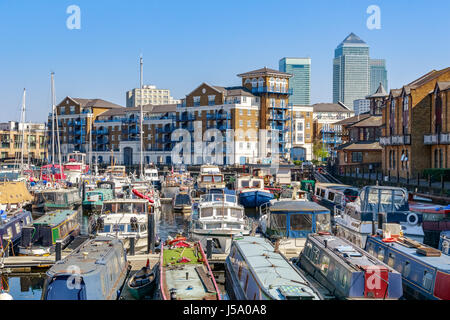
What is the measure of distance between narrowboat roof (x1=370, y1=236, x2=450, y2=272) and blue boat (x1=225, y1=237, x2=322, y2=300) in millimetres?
4585

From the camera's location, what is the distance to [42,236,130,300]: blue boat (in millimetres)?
15703

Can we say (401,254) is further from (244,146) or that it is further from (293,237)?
(244,146)

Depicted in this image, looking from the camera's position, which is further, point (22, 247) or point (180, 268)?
point (22, 247)

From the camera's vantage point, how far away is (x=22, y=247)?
2777cm

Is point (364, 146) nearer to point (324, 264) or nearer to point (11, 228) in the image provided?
point (11, 228)

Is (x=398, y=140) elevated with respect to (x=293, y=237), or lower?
elevated

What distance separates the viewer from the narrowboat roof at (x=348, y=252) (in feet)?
57.7

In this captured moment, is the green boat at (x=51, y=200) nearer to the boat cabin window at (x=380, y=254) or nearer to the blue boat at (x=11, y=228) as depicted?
the blue boat at (x=11, y=228)

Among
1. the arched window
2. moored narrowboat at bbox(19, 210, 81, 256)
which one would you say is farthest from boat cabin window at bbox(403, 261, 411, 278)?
the arched window

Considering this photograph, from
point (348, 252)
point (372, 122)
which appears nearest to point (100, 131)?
point (372, 122)

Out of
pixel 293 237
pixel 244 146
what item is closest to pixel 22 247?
pixel 293 237

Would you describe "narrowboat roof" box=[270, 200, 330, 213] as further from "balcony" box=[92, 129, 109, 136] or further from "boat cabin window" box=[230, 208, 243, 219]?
"balcony" box=[92, 129, 109, 136]

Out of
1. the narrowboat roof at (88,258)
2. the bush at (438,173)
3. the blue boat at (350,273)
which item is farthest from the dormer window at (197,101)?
the blue boat at (350,273)
